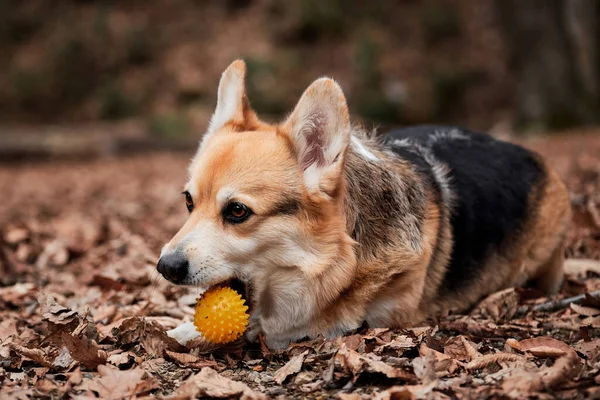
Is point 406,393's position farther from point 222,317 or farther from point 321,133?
point 321,133

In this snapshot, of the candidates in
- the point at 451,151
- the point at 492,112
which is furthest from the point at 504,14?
the point at 451,151

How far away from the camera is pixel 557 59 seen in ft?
39.6

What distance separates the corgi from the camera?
331cm

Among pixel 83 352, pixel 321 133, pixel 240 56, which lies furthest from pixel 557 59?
pixel 83 352

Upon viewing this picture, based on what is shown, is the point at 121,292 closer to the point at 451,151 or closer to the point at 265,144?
the point at 265,144

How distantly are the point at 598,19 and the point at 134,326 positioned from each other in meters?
12.0

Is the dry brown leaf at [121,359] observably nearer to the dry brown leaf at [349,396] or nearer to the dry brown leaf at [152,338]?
the dry brown leaf at [152,338]

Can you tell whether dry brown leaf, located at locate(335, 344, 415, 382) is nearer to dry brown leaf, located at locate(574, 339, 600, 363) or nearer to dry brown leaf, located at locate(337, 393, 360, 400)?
dry brown leaf, located at locate(337, 393, 360, 400)

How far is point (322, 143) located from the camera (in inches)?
134

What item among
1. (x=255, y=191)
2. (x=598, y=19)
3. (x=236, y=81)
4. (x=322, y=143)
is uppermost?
(x=598, y=19)

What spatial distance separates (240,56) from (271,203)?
14.6 meters

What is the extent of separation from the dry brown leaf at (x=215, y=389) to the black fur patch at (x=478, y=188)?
1671mm

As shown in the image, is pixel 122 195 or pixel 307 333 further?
pixel 122 195

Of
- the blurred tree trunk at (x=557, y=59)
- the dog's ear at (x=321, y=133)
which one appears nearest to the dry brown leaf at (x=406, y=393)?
the dog's ear at (x=321, y=133)
